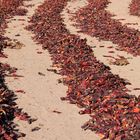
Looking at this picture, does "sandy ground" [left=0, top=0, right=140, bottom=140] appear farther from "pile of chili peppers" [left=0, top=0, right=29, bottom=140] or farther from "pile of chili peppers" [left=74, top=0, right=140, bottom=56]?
"pile of chili peppers" [left=74, top=0, right=140, bottom=56]

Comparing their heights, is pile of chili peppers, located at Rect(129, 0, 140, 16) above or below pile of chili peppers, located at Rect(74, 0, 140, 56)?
above

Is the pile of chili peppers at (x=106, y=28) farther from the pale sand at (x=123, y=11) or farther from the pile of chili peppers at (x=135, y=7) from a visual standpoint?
the pile of chili peppers at (x=135, y=7)

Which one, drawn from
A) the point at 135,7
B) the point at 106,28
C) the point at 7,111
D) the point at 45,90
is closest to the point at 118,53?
the point at 106,28

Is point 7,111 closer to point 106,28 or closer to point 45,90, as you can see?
point 45,90

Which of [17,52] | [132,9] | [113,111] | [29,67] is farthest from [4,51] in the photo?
[132,9]

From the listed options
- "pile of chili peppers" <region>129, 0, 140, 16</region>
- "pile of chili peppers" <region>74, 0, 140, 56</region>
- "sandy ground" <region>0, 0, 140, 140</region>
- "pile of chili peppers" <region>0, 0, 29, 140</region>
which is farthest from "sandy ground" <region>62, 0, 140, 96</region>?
"pile of chili peppers" <region>0, 0, 29, 140</region>

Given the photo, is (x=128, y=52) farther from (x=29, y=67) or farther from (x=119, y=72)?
(x=29, y=67)

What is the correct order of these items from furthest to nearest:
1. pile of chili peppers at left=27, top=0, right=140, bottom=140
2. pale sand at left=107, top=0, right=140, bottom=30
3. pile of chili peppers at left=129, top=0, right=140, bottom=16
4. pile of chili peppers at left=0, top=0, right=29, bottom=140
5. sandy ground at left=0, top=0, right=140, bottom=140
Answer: pile of chili peppers at left=129, top=0, right=140, bottom=16 < pale sand at left=107, top=0, right=140, bottom=30 < pile of chili peppers at left=27, top=0, right=140, bottom=140 < sandy ground at left=0, top=0, right=140, bottom=140 < pile of chili peppers at left=0, top=0, right=29, bottom=140
